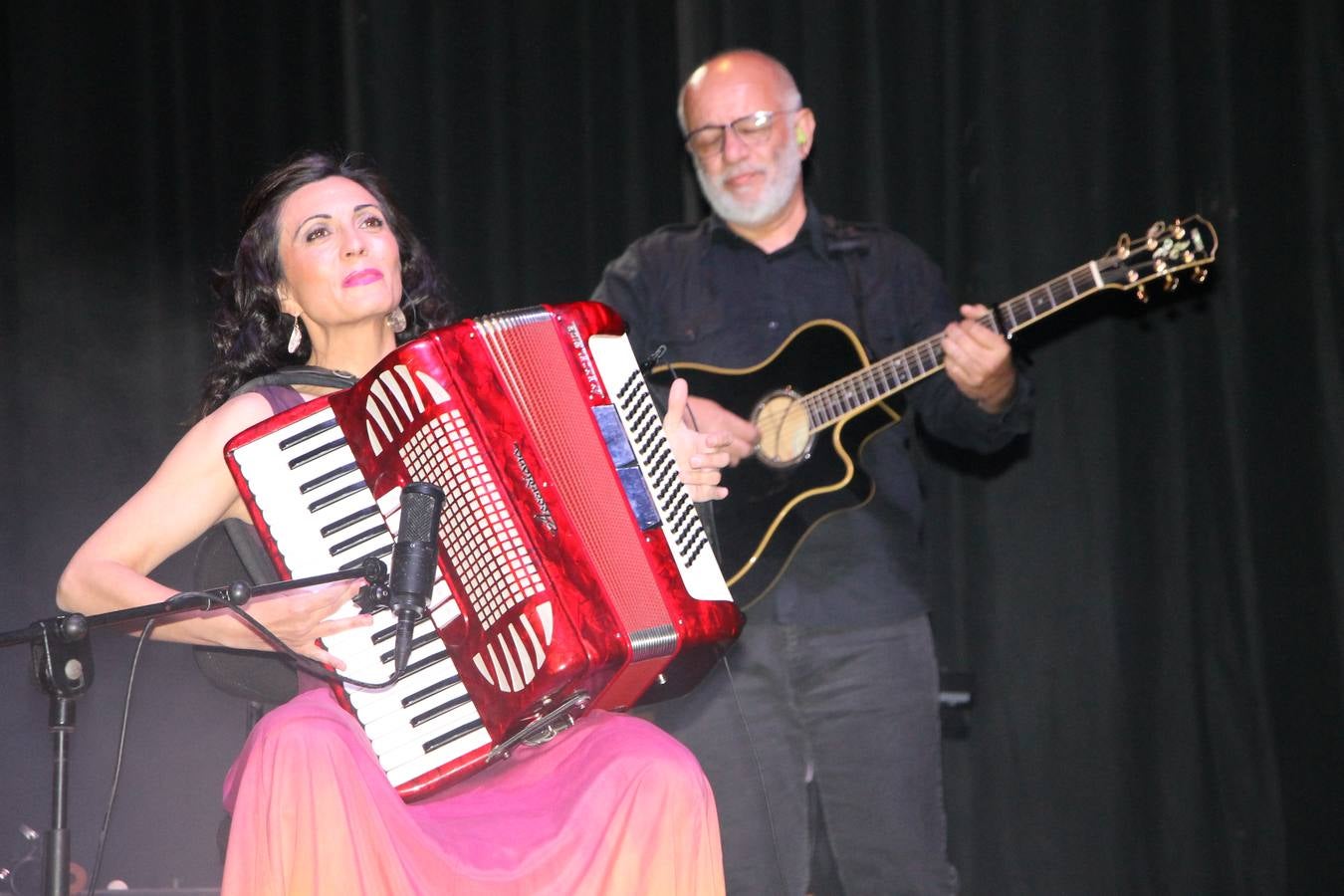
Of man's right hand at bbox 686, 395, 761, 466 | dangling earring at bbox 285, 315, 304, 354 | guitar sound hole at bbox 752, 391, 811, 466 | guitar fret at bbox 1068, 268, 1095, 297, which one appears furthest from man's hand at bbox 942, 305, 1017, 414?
dangling earring at bbox 285, 315, 304, 354

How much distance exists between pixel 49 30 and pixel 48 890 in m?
3.11

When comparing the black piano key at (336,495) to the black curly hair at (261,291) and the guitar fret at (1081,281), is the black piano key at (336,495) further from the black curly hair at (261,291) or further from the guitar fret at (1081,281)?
the guitar fret at (1081,281)

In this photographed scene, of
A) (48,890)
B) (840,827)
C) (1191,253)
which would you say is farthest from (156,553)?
(1191,253)

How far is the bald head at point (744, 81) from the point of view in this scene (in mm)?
3211

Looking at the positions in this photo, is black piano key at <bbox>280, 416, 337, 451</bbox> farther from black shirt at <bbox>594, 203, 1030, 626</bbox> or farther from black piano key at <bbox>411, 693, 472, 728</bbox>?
black shirt at <bbox>594, 203, 1030, 626</bbox>

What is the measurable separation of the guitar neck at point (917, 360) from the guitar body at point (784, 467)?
23mm

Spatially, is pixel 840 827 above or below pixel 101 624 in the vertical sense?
below

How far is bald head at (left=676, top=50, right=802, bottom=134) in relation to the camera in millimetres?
3211

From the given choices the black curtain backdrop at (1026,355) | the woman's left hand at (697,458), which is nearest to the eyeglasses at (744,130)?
the black curtain backdrop at (1026,355)

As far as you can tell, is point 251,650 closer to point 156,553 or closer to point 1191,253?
point 156,553

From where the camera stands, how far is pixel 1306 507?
325 cm

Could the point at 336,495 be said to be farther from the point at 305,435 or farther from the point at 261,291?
the point at 261,291

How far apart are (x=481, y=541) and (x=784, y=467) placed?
4.07ft

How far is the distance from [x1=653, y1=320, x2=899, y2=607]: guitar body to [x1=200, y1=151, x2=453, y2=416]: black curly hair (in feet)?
2.61
